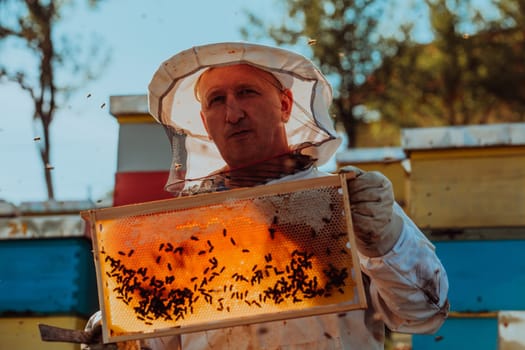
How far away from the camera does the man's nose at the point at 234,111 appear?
2629mm

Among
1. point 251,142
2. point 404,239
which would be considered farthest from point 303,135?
point 404,239

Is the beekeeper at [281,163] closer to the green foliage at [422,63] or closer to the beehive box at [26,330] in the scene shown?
the beehive box at [26,330]

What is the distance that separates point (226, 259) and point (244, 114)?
549 millimetres

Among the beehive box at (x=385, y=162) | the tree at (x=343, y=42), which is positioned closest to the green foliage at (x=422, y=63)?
the tree at (x=343, y=42)

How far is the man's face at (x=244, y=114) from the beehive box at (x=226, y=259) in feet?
1.21

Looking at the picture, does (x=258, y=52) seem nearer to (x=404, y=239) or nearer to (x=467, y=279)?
(x=404, y=239)

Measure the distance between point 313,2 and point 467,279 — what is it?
55.4 ft

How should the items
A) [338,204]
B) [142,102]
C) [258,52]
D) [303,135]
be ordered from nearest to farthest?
[338,204] < [258,52] < [303,135] < [142,102]

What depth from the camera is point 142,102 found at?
17.5ft

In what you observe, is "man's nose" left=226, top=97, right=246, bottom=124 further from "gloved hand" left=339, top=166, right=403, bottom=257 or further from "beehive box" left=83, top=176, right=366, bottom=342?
"gloved hand" left=339, top=166, right=403, bottom=257

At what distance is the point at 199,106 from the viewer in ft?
9.84

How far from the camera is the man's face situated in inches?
104

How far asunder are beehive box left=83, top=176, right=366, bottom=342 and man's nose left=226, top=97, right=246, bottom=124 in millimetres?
413

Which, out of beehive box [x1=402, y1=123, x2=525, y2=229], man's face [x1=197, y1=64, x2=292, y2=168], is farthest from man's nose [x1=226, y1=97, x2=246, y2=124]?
beehive box [x1=402, y1=123, x2=525, y2=229]
